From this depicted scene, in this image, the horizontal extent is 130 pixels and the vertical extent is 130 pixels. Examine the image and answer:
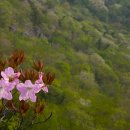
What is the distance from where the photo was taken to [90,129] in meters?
59.5

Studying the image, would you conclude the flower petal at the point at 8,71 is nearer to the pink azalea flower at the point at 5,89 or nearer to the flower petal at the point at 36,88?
the pink azalea flower at the point at 5,89

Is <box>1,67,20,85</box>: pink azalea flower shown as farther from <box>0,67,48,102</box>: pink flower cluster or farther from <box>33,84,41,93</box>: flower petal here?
<box>33,84,41,93</box>: flower petal

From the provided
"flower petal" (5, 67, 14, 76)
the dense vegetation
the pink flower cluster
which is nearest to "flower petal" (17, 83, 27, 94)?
the pink flower cluster

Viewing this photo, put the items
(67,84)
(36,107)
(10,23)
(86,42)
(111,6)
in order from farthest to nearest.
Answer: (111,6) < (86,42) < (10,23) < (67,84) < (36,107)

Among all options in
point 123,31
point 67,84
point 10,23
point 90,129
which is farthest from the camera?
point 123,31

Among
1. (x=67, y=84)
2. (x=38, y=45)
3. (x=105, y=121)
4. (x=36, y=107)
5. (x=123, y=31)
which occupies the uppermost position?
(x=36, y=107)

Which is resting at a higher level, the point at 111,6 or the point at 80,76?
the point at 80,76

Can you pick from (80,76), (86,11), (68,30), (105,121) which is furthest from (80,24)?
(105,121)

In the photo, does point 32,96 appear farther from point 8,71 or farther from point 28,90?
point 8,71

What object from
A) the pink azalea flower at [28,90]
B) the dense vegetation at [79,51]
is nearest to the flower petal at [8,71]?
the pink azalea flower at [28,90]

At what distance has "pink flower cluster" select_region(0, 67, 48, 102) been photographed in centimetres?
284

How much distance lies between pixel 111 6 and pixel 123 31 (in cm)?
1408

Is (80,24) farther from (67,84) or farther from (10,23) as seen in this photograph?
(67,84)

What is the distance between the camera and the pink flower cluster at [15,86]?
2.84m
